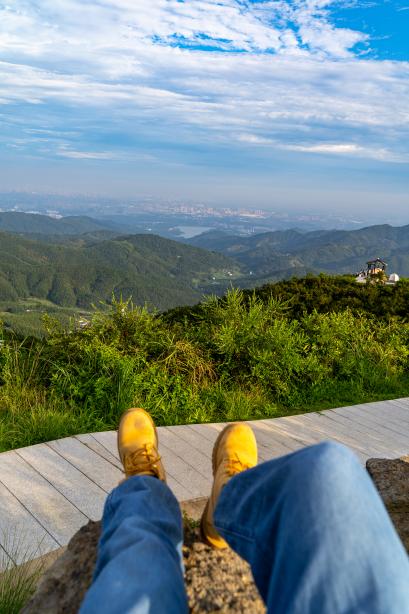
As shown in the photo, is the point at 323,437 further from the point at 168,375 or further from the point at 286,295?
the point at 286,295

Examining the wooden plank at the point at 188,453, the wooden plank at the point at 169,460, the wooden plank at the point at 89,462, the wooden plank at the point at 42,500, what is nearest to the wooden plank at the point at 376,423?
the wooden plank at the point at 188,453

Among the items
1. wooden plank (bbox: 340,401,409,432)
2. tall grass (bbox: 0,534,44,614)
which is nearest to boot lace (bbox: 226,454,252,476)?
tall grass (bbox: 0,534,44,614)

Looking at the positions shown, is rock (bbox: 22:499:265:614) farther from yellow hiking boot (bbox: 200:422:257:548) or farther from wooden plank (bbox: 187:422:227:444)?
wooden plank (bbox: 187:422:227:444)

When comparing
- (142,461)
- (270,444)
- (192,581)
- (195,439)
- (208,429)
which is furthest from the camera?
(208,429)

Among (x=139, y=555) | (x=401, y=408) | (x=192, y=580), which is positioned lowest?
(x=401, y=408)

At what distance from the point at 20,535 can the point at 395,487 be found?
179cm

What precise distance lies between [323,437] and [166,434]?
132 cm

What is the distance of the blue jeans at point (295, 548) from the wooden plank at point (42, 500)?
1.35 metres

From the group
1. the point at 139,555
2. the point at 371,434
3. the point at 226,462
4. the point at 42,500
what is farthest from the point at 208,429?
the point at 139,555

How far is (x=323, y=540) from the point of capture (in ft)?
3.10

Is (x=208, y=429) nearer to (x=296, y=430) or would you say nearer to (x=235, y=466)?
(x=296, y=430)

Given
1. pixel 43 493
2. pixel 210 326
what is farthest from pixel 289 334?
pixel 43 493

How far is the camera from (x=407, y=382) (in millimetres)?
6082

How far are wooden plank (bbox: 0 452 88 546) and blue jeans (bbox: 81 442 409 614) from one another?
1.35 meters
